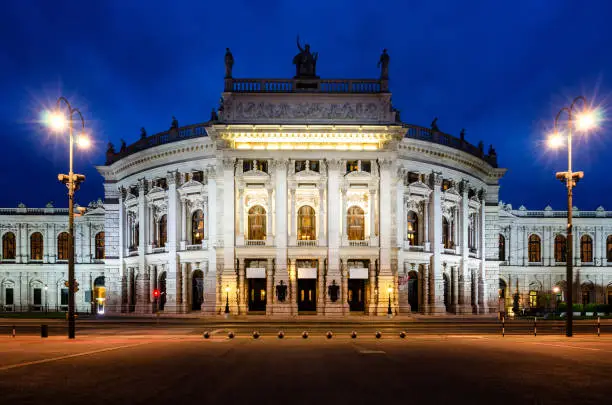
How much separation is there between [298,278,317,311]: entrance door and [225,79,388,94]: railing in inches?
685

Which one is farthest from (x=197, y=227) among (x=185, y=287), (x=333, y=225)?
(x=333, y=225)

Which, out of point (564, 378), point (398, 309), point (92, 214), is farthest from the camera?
point (92, 214)

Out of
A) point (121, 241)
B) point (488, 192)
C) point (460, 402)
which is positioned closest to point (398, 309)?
point (488, 192)

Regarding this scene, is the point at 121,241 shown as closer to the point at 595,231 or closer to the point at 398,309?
the point at 398,309

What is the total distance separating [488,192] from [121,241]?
42.2 meters

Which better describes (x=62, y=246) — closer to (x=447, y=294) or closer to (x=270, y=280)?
(x=270, y=280)

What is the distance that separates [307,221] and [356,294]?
26.9 feet

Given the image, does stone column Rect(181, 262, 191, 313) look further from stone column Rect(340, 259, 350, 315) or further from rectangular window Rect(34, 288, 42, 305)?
rectangular window Rect(34, 288, 42, 305)

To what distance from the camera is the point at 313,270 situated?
55.7 m

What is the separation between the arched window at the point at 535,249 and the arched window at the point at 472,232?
15921 mm

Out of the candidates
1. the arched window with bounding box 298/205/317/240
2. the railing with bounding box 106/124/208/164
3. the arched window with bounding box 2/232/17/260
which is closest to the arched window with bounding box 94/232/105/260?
the arched window with bounding box 2/232/17/260

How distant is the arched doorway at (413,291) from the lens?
60.2 meters

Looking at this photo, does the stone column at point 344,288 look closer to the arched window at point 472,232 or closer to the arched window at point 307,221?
the arched window at point 307,221

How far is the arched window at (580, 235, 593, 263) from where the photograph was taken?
80800 millimetres
